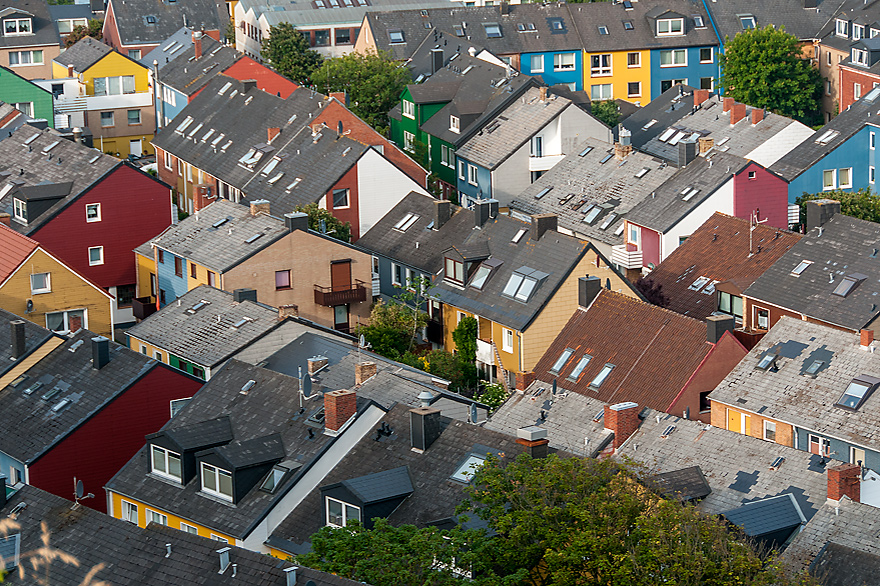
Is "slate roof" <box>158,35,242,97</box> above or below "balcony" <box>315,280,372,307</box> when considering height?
above

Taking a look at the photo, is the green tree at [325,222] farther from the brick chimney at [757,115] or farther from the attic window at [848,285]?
the brick chimney at [757,115]

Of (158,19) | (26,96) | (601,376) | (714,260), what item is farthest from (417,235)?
(158,19)

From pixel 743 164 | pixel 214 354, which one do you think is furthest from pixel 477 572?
pixel 743 164

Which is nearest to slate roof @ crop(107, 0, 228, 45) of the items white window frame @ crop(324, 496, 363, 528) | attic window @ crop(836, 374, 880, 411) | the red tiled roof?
the red tiled roof

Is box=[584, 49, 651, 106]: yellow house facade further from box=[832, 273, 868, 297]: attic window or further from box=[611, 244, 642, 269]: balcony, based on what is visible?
box=[832, 273, 868, 297]: attic window

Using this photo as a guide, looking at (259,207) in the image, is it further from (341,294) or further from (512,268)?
(512,268)

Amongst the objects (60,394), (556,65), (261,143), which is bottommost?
(60,394)

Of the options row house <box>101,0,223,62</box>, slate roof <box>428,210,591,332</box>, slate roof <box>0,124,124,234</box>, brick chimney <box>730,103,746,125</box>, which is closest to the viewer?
slate roof <box>428,210,591,332</box>
